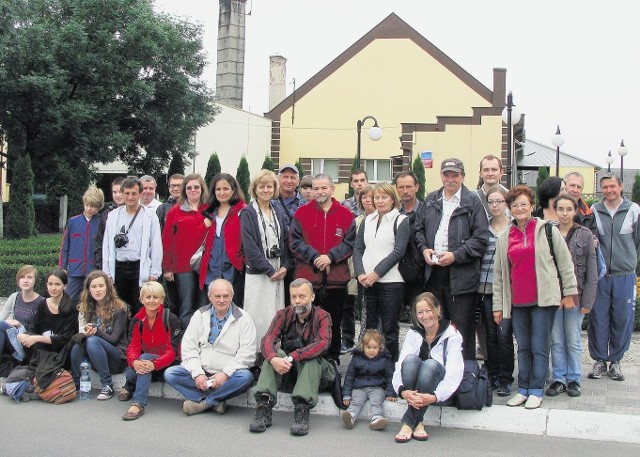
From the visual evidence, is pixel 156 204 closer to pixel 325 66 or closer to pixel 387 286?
pixel 387 286

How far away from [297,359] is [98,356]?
2.08 m

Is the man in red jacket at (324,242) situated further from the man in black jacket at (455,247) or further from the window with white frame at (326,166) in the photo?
the window with white frame at (326,166)

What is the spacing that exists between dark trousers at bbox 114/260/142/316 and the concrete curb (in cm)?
272

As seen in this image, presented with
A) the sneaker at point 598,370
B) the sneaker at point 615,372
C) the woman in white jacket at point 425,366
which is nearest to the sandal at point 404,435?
the woman in white jacket at point 425,366

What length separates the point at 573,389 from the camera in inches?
254

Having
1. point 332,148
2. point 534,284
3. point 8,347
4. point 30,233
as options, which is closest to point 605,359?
point 534,284

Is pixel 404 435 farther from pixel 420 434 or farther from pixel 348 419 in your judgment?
pixel 348 419

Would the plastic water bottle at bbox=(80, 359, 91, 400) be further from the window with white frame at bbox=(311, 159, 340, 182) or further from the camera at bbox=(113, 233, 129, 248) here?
the window with white frame at bbox=(311, 159, 340, 182)

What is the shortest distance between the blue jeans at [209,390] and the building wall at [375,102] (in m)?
26.3

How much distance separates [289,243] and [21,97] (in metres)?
19.2

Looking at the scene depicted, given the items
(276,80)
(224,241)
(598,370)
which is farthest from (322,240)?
(276,80)

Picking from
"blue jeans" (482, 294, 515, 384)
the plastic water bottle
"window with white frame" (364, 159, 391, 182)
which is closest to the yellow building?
"window with white frame" (364, 159, 391, 182)

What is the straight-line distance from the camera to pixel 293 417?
20.6 feet

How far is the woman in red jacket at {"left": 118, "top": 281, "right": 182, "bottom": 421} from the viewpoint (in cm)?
663
